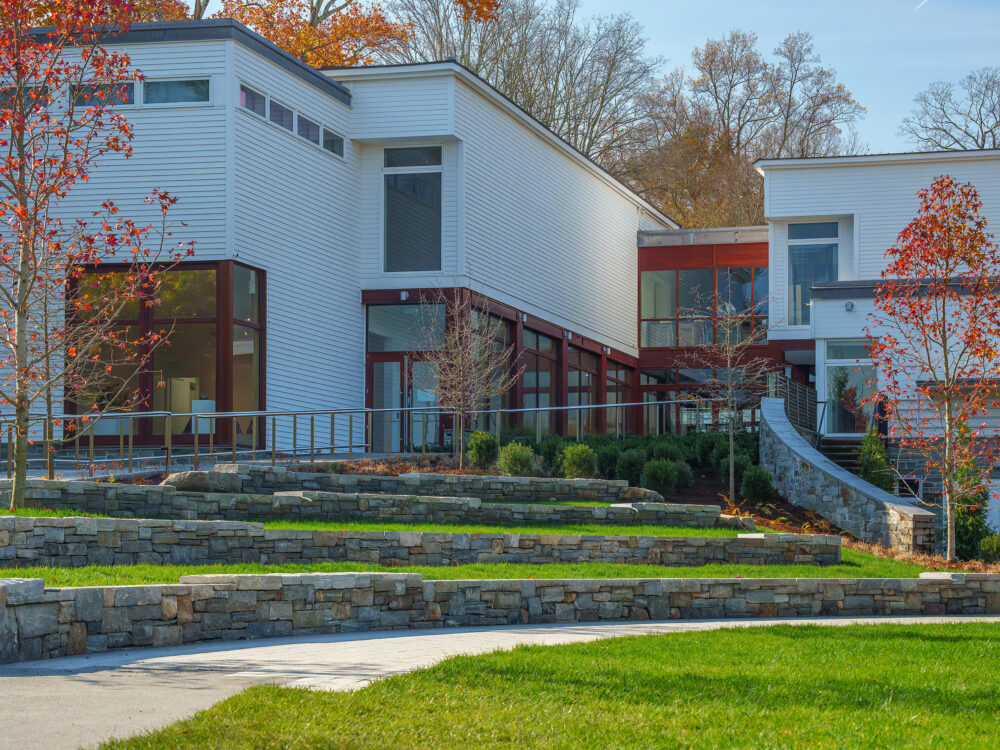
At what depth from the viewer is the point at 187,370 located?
20594 millimetres

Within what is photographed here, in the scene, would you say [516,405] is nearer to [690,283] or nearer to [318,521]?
[690,283]

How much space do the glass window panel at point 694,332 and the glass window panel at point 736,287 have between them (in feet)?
2.79

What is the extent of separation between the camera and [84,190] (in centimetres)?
2069

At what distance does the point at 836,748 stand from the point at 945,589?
763cm

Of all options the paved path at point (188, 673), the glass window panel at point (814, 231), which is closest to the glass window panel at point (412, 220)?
the glass window panel at point (814, 231)

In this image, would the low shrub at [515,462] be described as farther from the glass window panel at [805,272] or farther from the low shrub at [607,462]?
the glass window panel at [805,272]

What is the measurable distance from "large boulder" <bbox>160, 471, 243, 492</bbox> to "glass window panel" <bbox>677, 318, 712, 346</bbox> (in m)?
20.2

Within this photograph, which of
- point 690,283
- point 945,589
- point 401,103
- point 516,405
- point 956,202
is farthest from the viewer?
point 690,283

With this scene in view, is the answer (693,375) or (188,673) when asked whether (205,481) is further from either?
(693,375)

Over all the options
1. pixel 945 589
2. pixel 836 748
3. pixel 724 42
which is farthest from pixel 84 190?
pixel 724 42

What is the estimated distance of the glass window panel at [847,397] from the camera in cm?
2491

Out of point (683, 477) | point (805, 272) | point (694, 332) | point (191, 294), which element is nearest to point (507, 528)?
point (683, 477)

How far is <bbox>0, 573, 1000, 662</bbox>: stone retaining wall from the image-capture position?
25.3ft

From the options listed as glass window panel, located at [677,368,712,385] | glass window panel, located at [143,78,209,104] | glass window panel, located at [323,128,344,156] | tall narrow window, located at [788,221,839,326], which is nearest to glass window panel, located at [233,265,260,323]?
glass window panel, located at [143,78,209,104]
